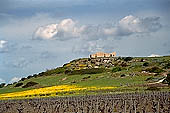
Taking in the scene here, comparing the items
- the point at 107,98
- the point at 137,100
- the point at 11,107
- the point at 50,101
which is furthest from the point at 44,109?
the point at 137,100

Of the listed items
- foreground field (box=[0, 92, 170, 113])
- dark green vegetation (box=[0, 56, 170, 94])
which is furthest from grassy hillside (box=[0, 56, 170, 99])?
foreground field (box=[0, 92, 170, 113])

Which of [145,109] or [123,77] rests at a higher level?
[123,77]

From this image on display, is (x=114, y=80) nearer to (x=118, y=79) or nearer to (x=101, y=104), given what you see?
(x=118, y=79)

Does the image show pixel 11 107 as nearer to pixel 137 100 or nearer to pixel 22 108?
pixel 22 108

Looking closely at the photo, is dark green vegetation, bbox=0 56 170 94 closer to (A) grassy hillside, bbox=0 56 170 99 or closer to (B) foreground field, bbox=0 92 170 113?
(A) grassy hillside, bbox=0 56 170 99

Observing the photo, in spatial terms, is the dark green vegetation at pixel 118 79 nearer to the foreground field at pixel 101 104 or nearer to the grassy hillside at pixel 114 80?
the grassy hillside at pixel 114 80

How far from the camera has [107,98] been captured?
49500 millimetres

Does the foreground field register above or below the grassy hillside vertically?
below

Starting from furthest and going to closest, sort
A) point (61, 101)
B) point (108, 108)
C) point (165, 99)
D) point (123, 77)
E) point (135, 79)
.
A: point (123, 77), point (135, 79), point (61, 101), point (108, 108), point (165, 99)

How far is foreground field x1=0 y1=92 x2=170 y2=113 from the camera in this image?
47000mm

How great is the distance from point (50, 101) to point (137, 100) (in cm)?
1235

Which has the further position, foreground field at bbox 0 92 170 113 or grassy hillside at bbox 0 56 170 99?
grassy hillside at bbox 0 56 170 99

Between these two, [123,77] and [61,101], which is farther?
[123,77]

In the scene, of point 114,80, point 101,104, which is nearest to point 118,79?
point 114,80
